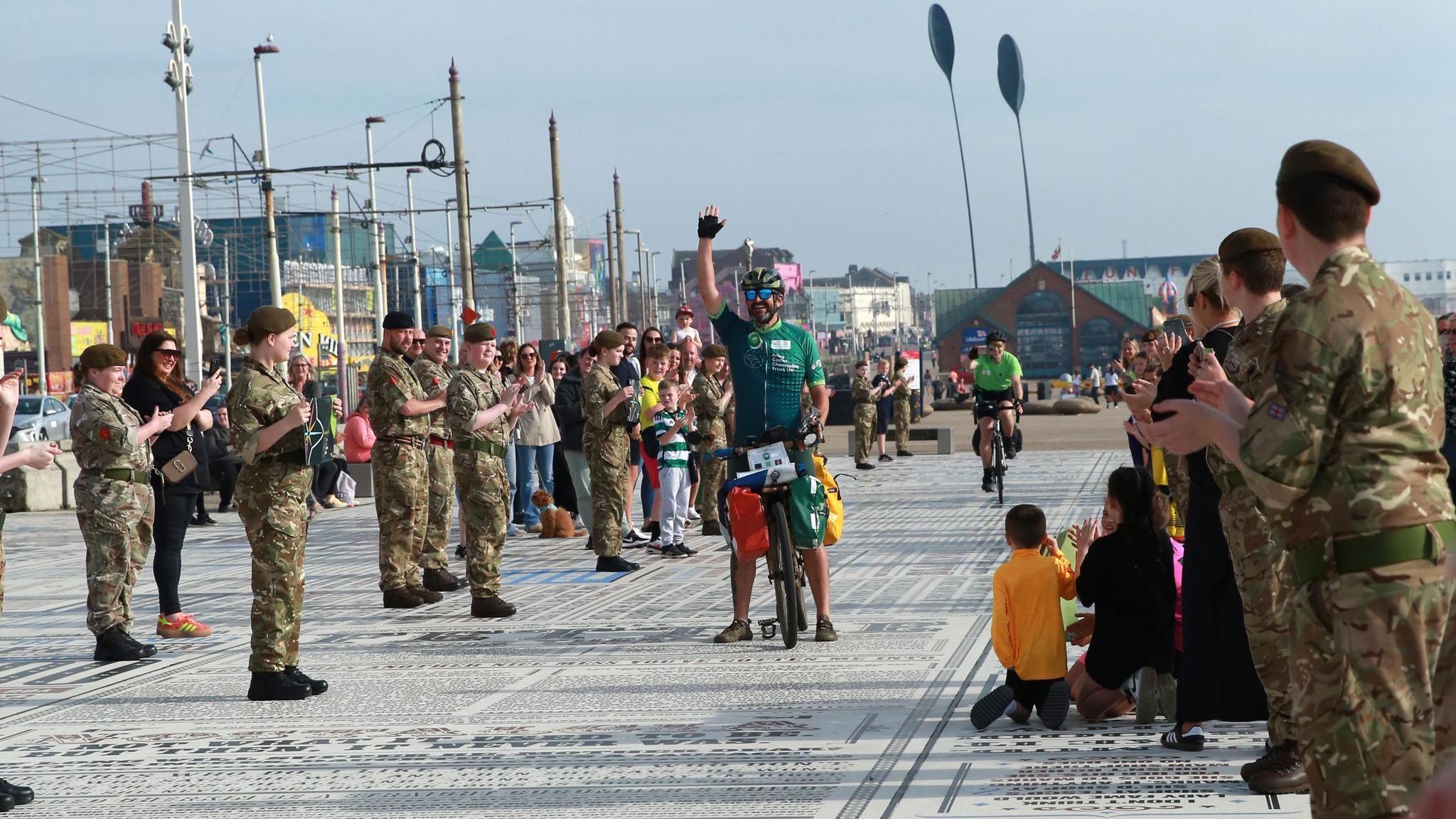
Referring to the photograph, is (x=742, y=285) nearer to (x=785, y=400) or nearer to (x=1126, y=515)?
(x=785, y=400)

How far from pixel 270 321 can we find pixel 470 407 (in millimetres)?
2934

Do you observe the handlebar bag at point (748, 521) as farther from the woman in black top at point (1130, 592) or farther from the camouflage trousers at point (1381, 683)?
the camouflage trousers at point (1381, 683)

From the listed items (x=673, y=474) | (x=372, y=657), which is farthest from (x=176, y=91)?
(x=372, y=657)

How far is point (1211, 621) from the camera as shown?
557cm

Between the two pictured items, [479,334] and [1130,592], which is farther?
[479,334]

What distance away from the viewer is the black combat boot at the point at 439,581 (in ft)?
37.2

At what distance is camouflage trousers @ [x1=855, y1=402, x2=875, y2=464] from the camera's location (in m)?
24.9

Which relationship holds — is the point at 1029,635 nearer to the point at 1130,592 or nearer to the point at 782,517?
the point at 1130,592

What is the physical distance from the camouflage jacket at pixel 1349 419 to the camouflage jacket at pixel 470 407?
7.30 m

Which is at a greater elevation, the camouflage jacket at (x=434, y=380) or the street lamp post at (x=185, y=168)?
the street lamp post at (x=185, y=168)

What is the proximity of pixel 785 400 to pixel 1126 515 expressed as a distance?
9.04ft

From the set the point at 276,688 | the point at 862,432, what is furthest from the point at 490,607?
the point at 862,432

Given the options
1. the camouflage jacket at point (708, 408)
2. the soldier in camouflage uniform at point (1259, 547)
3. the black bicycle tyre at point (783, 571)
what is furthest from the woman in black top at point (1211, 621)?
the camouflage jacket at point (708, 408)

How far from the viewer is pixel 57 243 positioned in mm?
93250
